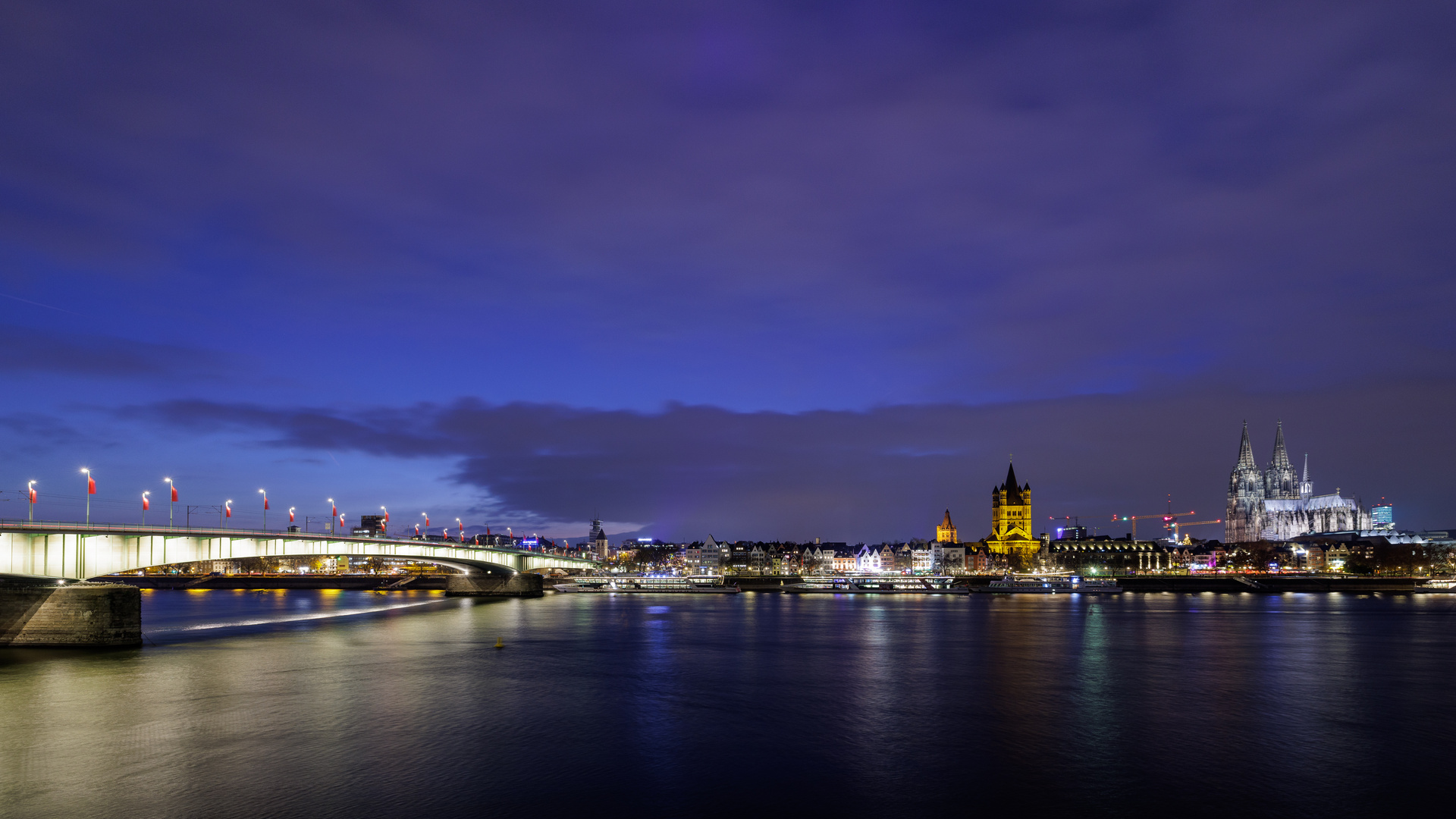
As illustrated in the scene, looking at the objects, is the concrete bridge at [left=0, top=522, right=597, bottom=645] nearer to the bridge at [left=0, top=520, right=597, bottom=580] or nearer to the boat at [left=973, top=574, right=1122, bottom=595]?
the bridge at [left=0, top=520, right=597, bottom=580]

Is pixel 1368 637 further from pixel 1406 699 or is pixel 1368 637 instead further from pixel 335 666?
pixel 335 666

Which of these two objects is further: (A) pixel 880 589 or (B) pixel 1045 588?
(A) pixel 880 589

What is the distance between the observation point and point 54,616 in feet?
197

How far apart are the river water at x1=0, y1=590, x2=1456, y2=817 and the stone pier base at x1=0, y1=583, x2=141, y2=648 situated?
2401mm

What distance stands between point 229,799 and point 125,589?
1806 inches

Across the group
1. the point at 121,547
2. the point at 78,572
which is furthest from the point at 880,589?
the point at 78,572

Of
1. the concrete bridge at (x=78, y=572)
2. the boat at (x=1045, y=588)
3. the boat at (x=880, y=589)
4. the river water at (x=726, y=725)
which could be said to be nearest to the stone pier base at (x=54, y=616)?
the concrete bridge at (x=78, y=572)

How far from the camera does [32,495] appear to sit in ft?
200

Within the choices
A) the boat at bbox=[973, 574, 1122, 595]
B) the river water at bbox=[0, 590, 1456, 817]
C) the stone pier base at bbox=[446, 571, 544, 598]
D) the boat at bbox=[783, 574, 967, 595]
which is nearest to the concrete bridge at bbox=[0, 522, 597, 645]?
the river water at bbox=[0, 590, 1456, 817]

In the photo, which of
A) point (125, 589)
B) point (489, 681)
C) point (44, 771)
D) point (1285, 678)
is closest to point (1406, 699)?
point (1285, 678)

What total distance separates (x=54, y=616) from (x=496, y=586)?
9149 centimetres

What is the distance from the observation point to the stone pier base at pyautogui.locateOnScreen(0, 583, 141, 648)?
60.0m

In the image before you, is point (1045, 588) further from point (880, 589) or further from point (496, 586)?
→ point (496, 586)

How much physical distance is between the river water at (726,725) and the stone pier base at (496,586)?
229 ft
